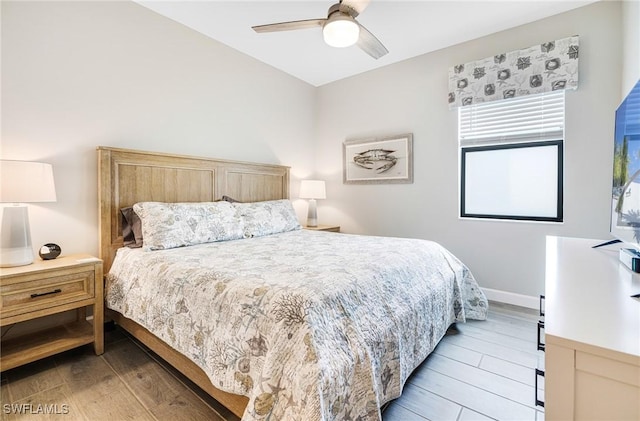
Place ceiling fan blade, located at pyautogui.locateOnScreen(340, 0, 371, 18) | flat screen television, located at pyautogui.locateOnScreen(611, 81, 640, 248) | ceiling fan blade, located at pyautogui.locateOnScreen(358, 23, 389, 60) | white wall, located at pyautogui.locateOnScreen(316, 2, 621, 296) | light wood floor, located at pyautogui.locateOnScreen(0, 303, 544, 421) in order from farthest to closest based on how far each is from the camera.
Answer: white wall, located at pyautogui.locateOnScreen(316, 2, 621, 296), ceiling fan blade, located at pyautogui.locateOnScreen(358, 23, 389, 60), ceiling fan blade, located at pyautogui.locateOnScreen(340, 0, 371, 18), light wood floor, located at pyautogui.locateOnScreen(0, 303, 544, 421), flat screen television, located at pyautogui.locateOnScreen(611, 81, 640, 248)

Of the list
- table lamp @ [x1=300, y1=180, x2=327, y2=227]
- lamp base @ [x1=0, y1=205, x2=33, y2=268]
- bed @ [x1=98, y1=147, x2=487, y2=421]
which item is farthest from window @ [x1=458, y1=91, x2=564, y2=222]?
lamp base @ [x1=0, y1=205, x2=33, y2=268]

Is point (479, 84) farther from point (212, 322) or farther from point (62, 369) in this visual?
point (62, 369)

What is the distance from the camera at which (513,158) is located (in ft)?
9.72

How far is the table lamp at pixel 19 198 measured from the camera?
5.66ft

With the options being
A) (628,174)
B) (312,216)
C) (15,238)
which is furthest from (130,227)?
(628,174)

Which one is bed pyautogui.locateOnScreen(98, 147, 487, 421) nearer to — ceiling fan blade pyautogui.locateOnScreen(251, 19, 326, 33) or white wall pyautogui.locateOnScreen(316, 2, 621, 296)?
white wall pyautogui.locateOnScreen(316, 2, 621, 296)

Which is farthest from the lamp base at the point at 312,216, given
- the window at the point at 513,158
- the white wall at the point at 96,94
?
the window at the point at 513,158

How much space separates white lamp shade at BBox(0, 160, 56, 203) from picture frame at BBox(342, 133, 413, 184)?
3119 millimetres

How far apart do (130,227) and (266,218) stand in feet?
3.95

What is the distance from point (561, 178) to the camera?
2680 mm

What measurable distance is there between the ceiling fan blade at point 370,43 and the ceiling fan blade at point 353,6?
0.42 ft

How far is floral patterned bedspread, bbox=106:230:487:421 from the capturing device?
1089 mm

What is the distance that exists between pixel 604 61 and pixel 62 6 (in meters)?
4.37

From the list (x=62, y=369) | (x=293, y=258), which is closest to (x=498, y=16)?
(x=293, y=258)
